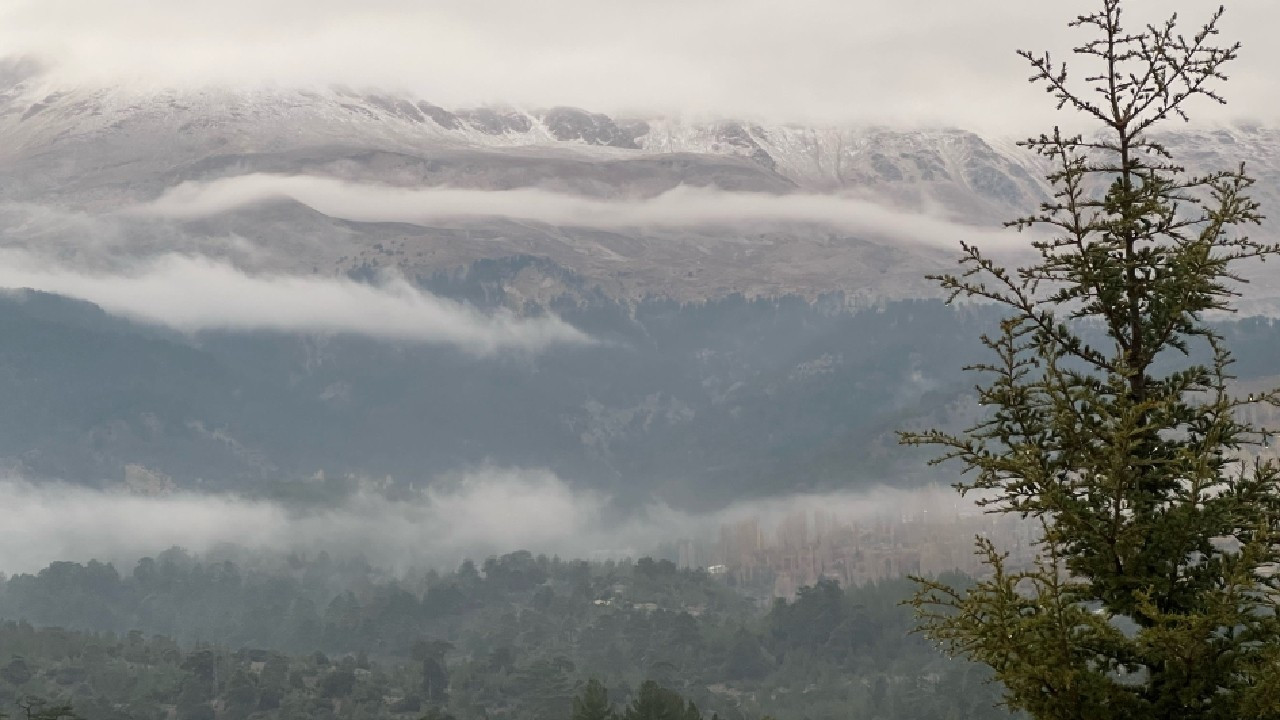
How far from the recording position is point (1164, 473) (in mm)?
31859

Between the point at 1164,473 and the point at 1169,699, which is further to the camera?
the point at 1164,473

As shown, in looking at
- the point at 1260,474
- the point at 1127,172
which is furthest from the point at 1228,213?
the point at 1260,474

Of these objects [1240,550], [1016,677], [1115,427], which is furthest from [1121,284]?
[1016,677]

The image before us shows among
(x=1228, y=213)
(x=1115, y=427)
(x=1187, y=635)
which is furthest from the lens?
(x=1228, y=213)

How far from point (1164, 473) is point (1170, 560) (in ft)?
5.57

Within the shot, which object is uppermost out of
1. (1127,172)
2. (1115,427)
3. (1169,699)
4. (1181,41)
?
(1181,41)

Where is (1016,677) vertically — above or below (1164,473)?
below

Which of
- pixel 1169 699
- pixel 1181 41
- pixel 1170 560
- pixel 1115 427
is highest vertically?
pixel 1181 41

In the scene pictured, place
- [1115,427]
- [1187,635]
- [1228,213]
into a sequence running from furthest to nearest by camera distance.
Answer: [1228,213], [1115,427], [1187,635]

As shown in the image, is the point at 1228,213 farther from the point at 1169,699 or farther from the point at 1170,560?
the point at 1169,699

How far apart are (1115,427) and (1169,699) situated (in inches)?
196

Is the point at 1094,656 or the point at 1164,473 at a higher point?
the point at 1164,473

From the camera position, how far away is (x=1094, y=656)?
102 ft

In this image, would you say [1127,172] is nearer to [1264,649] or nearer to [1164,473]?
[1164,473]
